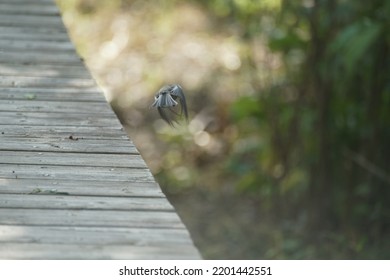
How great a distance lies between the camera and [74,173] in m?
3.08

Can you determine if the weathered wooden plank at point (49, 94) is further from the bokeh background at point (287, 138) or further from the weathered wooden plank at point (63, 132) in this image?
the bokeh background at point (287, 138)

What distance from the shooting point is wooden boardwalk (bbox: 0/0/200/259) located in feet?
8.39

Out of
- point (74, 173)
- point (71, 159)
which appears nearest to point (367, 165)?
point (71, 159)

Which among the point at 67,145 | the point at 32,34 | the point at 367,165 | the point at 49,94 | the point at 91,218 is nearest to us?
the point at 91,218

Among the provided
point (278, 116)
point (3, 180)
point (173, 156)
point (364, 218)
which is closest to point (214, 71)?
point (173, 156)

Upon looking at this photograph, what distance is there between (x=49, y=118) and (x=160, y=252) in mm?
1308

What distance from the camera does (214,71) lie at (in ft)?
29.1

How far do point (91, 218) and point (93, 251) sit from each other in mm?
223

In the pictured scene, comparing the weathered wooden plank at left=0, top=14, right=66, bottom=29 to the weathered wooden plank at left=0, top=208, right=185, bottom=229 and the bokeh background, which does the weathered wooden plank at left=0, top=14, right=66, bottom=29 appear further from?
the weathered wooden plank at left=0, top=208, right=185, bottom=229

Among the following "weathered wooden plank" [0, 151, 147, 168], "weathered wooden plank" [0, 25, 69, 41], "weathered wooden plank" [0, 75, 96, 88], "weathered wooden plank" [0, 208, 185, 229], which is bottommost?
"weathered wooden plank" [0, 208, 185, 229]

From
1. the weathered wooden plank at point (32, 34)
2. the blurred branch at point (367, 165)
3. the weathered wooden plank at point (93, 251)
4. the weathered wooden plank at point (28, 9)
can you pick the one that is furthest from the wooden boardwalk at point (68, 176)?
the blurred branch at point (367, 165)

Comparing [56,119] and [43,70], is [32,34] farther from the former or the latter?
[56,119]

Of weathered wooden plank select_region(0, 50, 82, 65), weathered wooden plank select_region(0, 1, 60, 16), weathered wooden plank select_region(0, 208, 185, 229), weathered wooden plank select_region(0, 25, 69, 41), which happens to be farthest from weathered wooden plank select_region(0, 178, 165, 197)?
weathered wooden plank select_region(0, 1, 60, 16)

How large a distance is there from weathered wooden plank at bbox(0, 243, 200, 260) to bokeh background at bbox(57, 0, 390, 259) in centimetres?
279
